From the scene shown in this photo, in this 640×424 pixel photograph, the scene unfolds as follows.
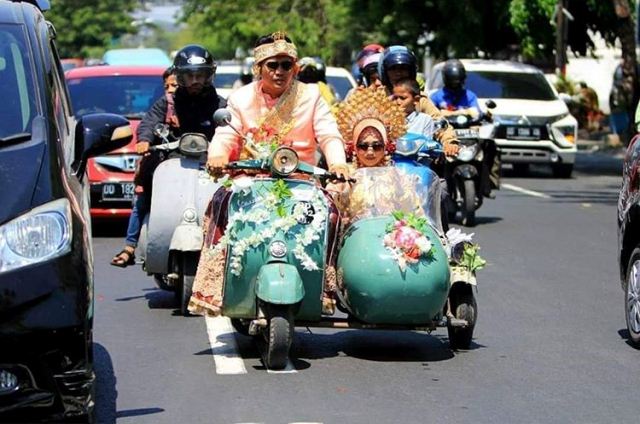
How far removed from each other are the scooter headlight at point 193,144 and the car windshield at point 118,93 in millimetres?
5643

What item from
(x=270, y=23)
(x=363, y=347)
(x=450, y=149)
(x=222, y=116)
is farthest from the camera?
(x=270, y=23)

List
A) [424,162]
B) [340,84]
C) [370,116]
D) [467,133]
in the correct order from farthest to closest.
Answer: [340,84] → [467,133] → [424,162] → [370,116]

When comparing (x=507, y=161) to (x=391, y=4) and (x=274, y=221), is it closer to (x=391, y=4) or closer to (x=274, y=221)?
(x=391, y=4)

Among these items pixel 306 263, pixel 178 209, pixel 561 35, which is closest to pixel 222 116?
pixel 306 263

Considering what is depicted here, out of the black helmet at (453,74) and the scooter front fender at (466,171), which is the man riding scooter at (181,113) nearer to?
the black helmet at (453,74)

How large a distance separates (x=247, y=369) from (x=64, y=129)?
81.7 inches

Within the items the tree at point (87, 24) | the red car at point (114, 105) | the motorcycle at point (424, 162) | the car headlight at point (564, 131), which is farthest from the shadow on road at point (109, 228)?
the tree at point (87, 24)

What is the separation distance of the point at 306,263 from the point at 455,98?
8947 mm

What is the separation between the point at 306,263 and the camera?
344 inches

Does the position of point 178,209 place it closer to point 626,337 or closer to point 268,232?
point 268,232

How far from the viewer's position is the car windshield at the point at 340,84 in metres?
24.3

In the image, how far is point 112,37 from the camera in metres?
86.7

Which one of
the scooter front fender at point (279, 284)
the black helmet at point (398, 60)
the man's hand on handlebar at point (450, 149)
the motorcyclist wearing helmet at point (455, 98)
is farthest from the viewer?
the motorcyclist wearing helmet at point (455, 98)

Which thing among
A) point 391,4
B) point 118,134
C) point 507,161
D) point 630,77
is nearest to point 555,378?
point 118,134
